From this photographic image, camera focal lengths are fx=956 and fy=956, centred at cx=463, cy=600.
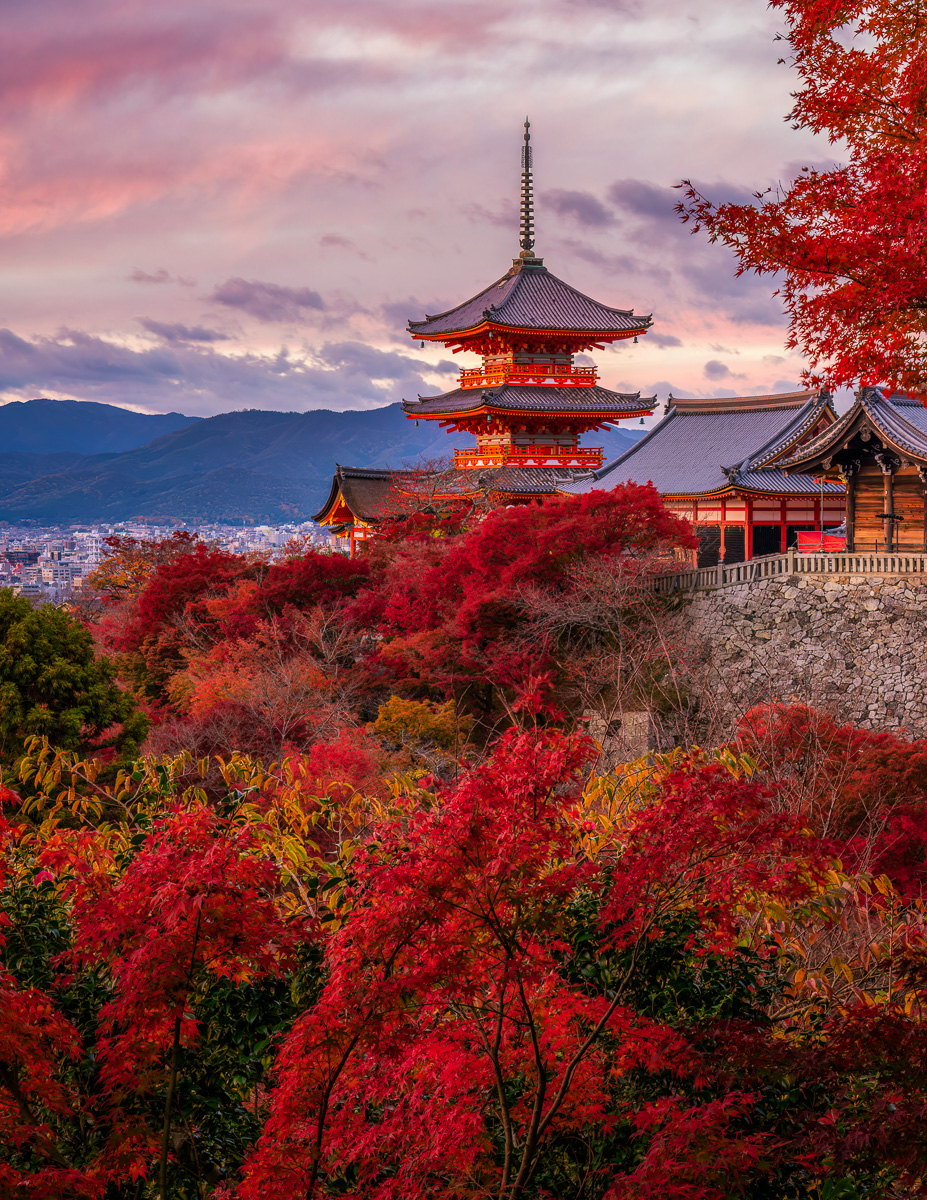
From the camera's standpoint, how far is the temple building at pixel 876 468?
54.8 ft

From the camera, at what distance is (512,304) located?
2861 centimetres

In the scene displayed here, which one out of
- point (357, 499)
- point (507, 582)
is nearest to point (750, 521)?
point (507, 582)

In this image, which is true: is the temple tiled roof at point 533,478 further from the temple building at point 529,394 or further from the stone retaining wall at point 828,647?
the stone retaining wall at point 828,647

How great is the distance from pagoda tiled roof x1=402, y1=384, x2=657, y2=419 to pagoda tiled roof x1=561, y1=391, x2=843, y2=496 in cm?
122

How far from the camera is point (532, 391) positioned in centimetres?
2816

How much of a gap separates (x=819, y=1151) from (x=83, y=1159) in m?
3.20

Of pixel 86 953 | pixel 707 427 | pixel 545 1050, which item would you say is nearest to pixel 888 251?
pixel 545 1050

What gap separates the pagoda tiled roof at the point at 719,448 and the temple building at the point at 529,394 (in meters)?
1.43

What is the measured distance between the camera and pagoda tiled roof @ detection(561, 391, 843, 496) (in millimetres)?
21984

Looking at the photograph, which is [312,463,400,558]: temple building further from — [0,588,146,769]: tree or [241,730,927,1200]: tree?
[241,730,927,1200]: tree

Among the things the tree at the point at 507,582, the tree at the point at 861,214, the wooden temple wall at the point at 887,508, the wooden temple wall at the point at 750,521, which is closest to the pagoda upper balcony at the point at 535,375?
the wooden temple wall at the point at 750,521

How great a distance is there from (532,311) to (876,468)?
13.6 m

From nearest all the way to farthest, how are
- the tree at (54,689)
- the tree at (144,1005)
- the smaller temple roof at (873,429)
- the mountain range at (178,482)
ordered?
the tree at (144,1005) < the tree at (54,689) < the smaller temple roof at (873,429) < the mountain range at (178,482)

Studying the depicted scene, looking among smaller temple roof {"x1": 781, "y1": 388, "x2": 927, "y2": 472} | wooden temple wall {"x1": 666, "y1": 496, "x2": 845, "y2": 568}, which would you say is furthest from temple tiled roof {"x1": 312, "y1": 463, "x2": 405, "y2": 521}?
smaller temple roof {"x1": 781, "y1": 388, "x2": 927, "y2": 472}
